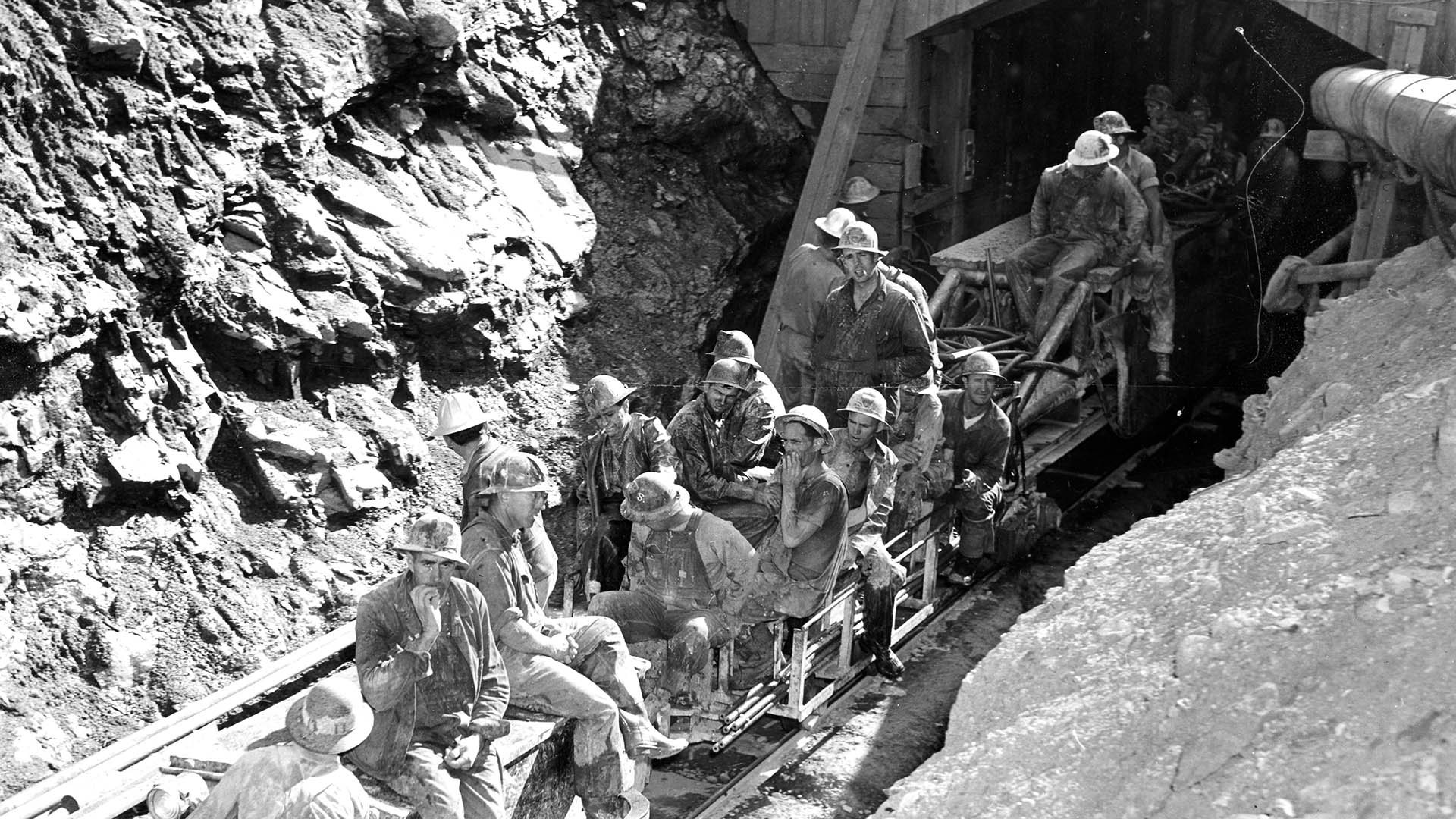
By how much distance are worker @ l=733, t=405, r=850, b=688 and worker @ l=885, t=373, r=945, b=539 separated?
1.69 meters

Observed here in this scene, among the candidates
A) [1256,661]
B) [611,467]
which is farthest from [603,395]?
[1256,661]

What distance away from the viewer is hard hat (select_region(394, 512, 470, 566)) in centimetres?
677

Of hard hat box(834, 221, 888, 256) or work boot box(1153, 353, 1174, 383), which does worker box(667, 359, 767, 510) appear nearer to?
hard hat box(834, 221, 888, 256)

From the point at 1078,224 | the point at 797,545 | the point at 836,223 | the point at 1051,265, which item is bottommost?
the point at 797,545

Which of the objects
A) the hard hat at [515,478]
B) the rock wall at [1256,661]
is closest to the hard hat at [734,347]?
the rock wall at [1256,661]

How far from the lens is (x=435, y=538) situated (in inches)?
267

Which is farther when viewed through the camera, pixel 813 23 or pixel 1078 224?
pixel 813 23

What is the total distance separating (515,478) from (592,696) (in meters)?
1.11

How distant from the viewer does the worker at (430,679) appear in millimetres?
6812

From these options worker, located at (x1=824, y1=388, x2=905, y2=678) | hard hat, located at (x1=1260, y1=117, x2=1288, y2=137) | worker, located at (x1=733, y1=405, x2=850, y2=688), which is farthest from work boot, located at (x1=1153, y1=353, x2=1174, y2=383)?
worker, located at (x1=733, y1=405, x2=850, y2=688)

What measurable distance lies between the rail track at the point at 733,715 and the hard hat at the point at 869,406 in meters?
1.10

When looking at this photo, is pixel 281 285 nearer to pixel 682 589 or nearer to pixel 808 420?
pixel 682 589

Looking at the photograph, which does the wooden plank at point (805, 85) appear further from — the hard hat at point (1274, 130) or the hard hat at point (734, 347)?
the hard hat at point (734, 347)

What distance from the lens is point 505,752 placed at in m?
7.57
